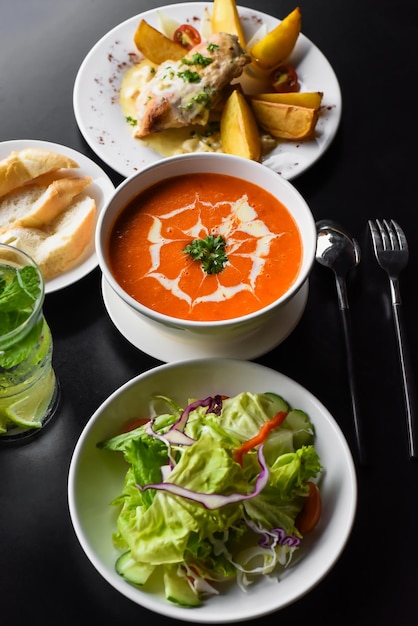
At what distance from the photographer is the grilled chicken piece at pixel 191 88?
227 cm

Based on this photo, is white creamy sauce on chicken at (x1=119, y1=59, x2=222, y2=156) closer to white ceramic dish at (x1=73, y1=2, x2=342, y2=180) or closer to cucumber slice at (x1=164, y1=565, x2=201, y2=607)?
white ceramic dish at (x1=73, y1=2, x2=342, y2=180)

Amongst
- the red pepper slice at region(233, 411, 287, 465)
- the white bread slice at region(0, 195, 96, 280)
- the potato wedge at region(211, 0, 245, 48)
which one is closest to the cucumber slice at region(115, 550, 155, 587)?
the red pepper slice at region(233, 411, 287, 465)

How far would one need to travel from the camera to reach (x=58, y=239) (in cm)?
200

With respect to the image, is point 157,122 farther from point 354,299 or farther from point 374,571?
point 374,571

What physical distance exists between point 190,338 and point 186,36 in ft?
4.19

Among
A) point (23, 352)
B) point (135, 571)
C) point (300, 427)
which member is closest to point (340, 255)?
point (300, 427)

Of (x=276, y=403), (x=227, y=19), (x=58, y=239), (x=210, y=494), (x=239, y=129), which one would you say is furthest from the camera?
(x=227, y=19)

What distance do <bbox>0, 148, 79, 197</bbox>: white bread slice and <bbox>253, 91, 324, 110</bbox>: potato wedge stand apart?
0.70 metres

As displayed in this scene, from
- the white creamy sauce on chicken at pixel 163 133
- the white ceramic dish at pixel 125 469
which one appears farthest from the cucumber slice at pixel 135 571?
the white creamy sauce on chicken at pixel 163 133

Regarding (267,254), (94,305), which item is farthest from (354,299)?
(94,305)

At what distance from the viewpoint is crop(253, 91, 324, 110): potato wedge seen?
2301mm

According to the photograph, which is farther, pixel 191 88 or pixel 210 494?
pixel 191 88

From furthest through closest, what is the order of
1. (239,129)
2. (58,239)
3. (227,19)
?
(227,19) → (239,129) → (58,239)

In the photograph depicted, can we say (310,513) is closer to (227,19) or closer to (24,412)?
(24,412)
